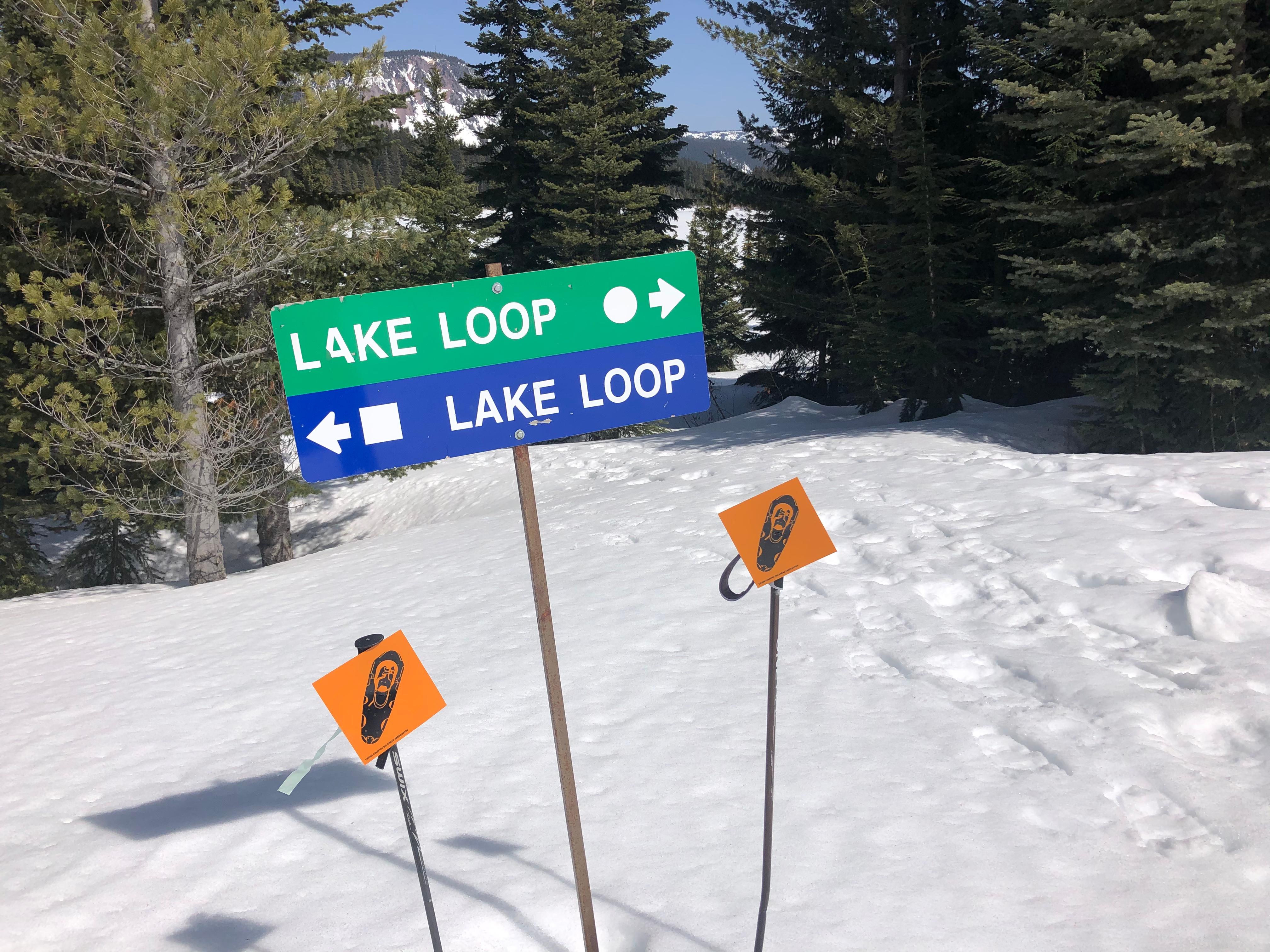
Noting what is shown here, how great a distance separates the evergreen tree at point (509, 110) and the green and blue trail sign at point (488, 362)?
19.9 meters

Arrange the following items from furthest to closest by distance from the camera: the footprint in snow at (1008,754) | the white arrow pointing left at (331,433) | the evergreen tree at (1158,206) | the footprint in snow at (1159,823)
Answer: the evergreen tree at (1158,206)
the footprint in snow at (1008,754)
the footprint in snow at (1159,823)
the white arrow pointing left at (331,433)

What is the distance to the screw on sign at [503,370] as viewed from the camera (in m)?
2.29

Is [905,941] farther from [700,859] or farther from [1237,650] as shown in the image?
[1237,650]

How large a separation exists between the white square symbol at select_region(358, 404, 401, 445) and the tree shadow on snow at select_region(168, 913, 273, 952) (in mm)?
2019

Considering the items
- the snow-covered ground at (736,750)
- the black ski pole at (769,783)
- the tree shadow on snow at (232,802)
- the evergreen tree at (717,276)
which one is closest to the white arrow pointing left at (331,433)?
the black ski pole at (769,783)

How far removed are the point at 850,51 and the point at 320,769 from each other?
13.2m

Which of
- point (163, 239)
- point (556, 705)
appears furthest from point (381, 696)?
point (163, 239)

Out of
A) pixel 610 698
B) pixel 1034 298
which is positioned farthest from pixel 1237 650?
pixel 1034 298

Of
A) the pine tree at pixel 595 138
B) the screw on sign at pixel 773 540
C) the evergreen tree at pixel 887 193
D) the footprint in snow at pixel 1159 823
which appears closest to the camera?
the screw on sign at pixel 773 540

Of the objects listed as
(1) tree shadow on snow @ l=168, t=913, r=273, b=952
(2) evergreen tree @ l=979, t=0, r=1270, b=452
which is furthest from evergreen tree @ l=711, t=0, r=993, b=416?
(1) tree shadow on snow @ l=168, t=913, r=273, b=952

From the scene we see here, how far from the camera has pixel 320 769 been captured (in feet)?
14.3

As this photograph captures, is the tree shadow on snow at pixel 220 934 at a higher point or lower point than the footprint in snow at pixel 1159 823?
higher

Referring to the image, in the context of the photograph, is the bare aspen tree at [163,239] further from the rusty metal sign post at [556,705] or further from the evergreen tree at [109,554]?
the rusty metal sign post at [556,705]

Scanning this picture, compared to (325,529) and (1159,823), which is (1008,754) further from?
(325,529)
